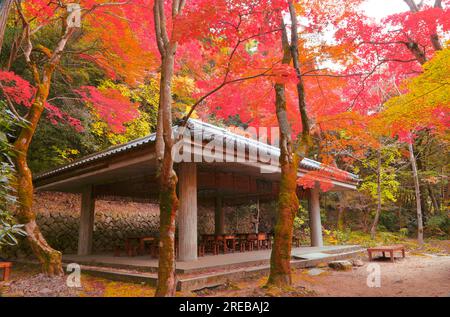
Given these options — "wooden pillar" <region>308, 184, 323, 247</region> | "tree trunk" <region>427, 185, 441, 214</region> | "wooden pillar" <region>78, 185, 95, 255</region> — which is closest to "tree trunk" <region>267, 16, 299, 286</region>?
"wooden pillar" <region>308, 184, 323, 247</region>

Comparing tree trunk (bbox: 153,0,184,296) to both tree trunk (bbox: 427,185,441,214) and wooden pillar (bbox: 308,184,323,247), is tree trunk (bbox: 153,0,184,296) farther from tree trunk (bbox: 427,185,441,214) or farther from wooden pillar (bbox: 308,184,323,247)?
tree trunk (bbox: 427,185,441,214)

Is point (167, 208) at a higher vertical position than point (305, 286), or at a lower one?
higher

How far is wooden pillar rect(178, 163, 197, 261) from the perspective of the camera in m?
7.13

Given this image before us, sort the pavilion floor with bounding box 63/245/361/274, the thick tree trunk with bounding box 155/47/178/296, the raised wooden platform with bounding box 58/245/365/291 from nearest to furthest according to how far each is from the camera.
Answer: the thick tree trunk with bounding box 155/47/178/296
the raised wooden platform with bounding box 58/245/365/291
the pavilion floor with bounding box 63/245/361/274

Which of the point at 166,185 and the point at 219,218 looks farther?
the point at 219,218

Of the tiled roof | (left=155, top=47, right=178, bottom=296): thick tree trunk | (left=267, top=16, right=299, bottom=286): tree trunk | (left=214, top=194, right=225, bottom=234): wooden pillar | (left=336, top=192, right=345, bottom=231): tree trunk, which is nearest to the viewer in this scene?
(left=155, top=47, right=178, bottom=296): thick tree trunk

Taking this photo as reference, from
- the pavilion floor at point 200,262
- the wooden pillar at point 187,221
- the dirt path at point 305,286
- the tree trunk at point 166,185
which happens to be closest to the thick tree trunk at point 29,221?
the dirt path at point 305,286

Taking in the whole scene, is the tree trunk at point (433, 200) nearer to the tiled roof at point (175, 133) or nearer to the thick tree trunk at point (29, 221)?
the tiled roof at point (175, 133)

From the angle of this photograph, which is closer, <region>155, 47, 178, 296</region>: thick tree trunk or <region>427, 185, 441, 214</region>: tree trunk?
<region>155, 47, 178, 296</region>: thick tree trunk

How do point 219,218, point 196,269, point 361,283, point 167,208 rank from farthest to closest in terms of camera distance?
point 219,218, point 361,283, point 196,269, point 167,208

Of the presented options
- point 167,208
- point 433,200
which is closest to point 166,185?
point 167,208

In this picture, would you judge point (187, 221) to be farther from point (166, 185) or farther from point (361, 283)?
point (361, 283)

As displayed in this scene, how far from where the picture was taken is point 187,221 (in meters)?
7.18
